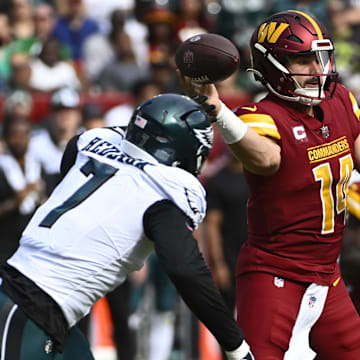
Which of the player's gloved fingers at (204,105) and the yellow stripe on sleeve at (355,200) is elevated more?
the player's gloved fingers at (204,105)

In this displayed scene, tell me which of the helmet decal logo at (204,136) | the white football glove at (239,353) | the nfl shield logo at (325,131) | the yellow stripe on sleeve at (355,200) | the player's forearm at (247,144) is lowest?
the yellow stripe on sleeve at (355,200)

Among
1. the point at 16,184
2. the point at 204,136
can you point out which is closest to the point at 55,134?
the point at 16,184

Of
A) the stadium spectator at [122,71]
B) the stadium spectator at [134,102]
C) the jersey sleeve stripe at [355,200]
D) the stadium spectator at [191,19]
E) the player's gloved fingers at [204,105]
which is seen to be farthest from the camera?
the stadium spectator at [191,19]

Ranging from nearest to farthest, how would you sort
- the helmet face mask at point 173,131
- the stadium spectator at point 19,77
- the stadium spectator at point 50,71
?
the helmet face mask at point 173,131, the stadium spectator at point 19,77, the stadium spectator at point 50,71

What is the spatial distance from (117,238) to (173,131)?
0.44 metres

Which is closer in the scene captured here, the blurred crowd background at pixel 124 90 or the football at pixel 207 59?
the football at pixel 207 59

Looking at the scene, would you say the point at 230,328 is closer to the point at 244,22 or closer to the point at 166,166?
the point at 166,166

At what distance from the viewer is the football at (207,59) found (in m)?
3.66

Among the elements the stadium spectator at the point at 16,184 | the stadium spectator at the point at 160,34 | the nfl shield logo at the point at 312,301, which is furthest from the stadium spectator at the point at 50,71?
the nfl shield logo at the point at 312,301

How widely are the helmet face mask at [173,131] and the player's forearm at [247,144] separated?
0.87 feet

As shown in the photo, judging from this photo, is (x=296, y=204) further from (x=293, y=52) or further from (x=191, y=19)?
(x=191, y=19)

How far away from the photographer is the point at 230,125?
3594 millimetres

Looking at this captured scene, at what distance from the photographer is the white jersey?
10.3 ft

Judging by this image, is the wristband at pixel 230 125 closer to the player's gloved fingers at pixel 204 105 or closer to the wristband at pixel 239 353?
the player's gloved fingers at pixel 204 105
